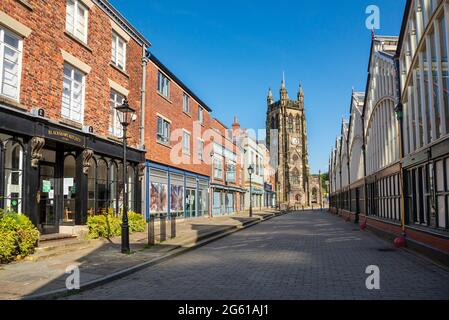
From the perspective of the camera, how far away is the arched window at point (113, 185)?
17.6m

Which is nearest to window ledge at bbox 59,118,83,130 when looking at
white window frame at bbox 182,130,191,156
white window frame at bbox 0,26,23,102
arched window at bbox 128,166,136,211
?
white window frame at bbox 0,26,23,102

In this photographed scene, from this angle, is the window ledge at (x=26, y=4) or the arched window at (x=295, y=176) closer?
the window ledge at (x=26, y=4)

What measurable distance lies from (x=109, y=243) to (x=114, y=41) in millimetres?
9585

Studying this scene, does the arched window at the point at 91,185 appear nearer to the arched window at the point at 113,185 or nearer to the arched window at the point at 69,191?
the arched window at the point at 69,191

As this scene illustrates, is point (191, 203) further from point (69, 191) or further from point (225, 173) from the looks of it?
point (69, 191)

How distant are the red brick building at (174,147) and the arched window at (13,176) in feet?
30.7

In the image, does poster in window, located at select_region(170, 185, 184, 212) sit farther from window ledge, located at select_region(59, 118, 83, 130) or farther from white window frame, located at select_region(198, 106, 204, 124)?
window ledge, located at select_region(59, 118, 83, 130)

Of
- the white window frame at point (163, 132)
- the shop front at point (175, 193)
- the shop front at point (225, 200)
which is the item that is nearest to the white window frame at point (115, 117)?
the shop front at point (175, 193)

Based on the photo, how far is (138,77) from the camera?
20.2m

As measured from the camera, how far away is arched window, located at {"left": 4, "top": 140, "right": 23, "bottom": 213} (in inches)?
445

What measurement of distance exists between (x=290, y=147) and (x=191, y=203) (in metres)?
74.7
